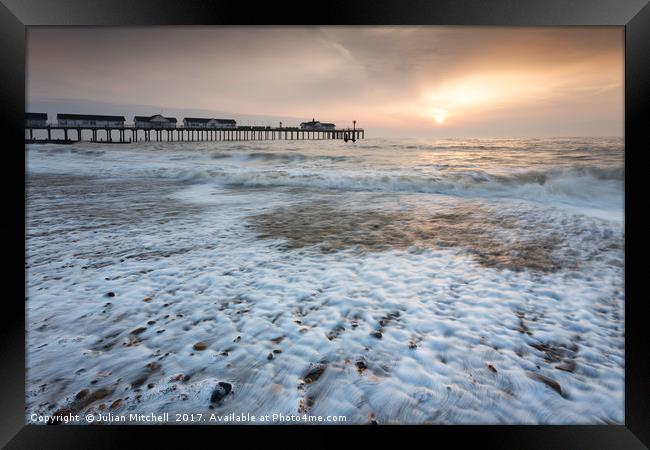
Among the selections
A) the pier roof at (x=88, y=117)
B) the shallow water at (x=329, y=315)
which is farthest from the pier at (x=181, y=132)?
the shallow water at (x=329, y=315)

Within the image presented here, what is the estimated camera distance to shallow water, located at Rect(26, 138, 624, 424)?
2.32 m

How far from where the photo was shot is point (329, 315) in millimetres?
3406

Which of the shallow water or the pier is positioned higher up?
the pier

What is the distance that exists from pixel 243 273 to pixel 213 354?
5.89 ft

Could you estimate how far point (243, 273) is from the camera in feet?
14.7

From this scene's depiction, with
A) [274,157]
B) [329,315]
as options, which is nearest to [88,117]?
[274,157]

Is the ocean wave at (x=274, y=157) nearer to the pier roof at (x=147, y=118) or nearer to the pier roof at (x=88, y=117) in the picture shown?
the pier roof at (x=88, y=117)

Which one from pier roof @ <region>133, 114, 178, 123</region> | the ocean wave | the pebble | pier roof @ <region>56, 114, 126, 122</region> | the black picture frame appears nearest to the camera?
the black picture frame

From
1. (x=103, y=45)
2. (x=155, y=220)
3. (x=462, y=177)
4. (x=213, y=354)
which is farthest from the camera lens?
(x=462, y=177)

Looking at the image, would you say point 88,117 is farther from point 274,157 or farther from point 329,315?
point 329,315

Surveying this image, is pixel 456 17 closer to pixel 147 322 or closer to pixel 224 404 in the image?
pixel 224 404

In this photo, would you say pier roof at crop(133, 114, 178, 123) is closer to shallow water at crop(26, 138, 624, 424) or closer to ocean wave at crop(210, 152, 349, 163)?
ocean wave at crop(210, 152, 349, 163)

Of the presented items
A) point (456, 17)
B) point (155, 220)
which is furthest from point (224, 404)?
point (155, 220)

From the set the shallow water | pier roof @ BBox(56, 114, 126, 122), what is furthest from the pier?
the shallow water
